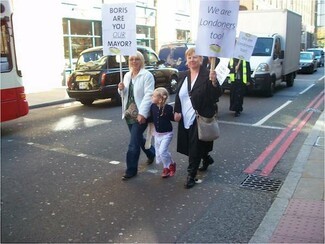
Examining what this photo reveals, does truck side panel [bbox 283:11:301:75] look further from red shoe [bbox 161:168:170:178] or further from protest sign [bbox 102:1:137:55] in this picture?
red shoe [bbox 161:168:170:178]

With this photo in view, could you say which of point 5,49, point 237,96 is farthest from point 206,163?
point 5,49

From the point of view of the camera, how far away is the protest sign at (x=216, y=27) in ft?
15.1

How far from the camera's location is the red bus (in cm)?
845

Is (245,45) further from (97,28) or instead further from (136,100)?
(97,28)

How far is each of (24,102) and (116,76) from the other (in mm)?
4122

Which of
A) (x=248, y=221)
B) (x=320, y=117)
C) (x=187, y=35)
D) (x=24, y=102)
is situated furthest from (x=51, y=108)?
(x=187, y=35)

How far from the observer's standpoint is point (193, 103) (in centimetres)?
501

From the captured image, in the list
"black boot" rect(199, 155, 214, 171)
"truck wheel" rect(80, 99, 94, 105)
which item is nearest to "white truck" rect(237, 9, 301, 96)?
"truck wheel" rect(80, 99, 94, 105)

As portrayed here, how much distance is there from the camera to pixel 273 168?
6207 millimetres

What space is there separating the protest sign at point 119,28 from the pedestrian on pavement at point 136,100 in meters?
0.26

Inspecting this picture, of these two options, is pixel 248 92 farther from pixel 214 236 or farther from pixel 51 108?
pixel 214 236

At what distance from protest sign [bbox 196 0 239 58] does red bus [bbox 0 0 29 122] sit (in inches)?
209

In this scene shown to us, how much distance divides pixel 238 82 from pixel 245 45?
2406 millimetres

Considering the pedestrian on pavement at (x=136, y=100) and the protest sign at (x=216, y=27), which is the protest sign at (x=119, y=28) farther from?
the protest sign at (x=216, y=27)
